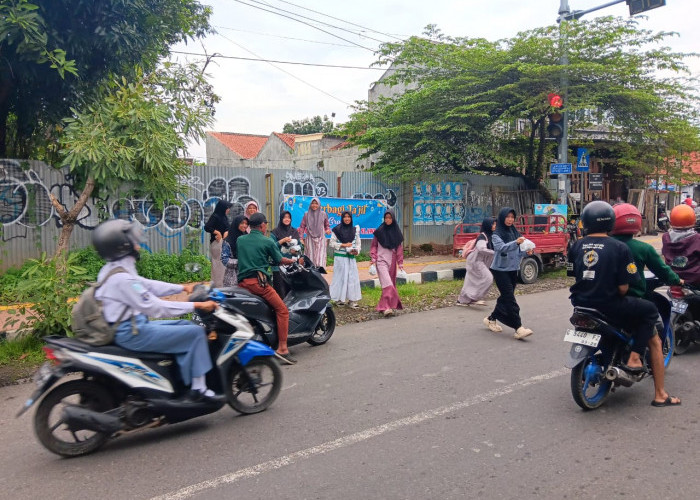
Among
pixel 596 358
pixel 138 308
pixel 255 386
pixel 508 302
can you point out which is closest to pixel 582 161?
pixel 508 302

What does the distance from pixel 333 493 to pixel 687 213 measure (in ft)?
15.2

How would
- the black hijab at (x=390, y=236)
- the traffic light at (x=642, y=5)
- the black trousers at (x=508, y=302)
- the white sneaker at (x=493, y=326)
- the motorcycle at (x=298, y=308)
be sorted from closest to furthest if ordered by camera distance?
the motorcycle at (x=298, y=308)
the black trousers at (x=508, y=302)
the white sneaker at (x=493, y=326)
the black hijab at (x=390, y=236)
the traffic light at (x=642, y=5)

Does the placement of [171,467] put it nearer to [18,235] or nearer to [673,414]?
[673,414]

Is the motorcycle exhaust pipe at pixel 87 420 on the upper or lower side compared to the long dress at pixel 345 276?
lower

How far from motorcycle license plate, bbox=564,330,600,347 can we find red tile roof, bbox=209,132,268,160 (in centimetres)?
3865

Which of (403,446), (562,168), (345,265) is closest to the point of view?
(403,446)

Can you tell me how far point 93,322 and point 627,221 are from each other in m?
4.20

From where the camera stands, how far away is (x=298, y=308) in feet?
21.6

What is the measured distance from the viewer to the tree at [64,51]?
23.0 feet

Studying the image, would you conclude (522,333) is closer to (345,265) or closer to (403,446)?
(345,265)

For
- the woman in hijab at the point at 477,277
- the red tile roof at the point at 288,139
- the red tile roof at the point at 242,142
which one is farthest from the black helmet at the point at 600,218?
the red tile roof at the point at 242,142

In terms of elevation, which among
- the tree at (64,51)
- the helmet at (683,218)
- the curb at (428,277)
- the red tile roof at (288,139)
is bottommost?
the curb at (428,277)

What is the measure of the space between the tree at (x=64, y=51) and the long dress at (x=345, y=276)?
4.27m

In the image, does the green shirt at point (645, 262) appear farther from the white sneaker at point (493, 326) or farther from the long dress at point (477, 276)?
the long dress at point (477, 276)
